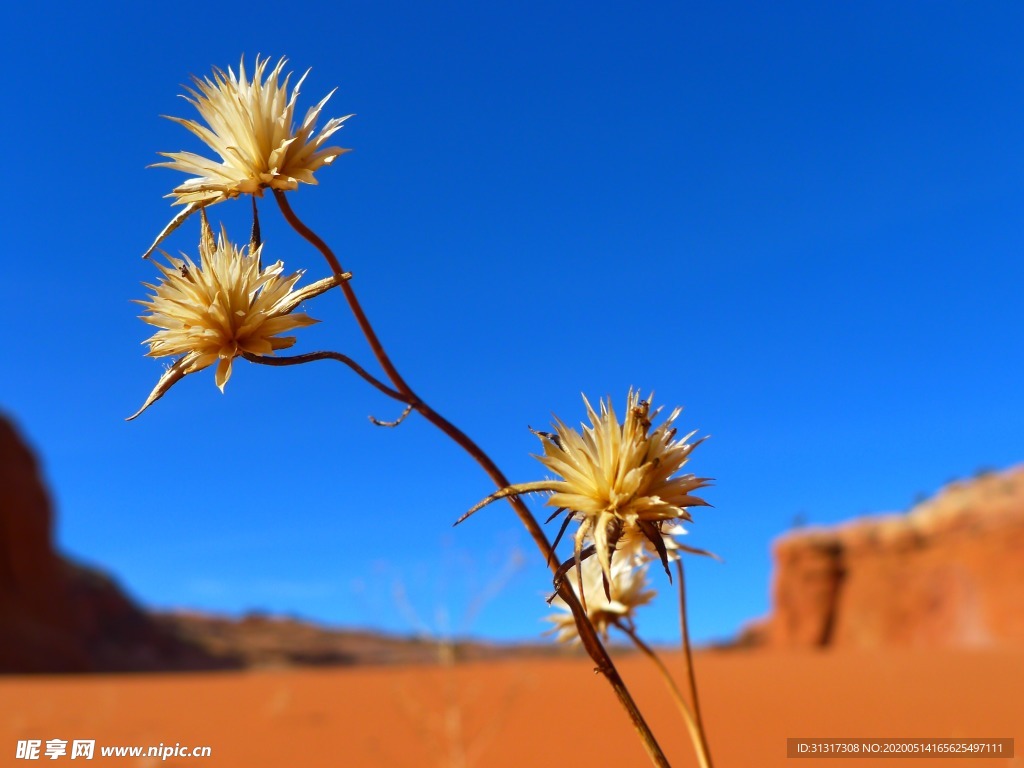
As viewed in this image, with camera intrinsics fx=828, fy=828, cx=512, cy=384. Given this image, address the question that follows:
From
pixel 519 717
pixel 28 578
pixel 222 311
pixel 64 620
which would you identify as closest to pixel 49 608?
pixel 64 620

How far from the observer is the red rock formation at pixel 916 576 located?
25297mm

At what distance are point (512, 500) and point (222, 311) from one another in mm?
386

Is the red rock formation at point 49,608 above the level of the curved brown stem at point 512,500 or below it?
above

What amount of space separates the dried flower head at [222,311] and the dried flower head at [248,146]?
5cm

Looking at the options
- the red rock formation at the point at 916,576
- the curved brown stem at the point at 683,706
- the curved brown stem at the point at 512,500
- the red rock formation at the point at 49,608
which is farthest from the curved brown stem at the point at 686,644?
the red rock formation at the point at 916,576

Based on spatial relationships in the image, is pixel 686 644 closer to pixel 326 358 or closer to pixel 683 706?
pixel 683 706

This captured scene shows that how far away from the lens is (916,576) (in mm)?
28219

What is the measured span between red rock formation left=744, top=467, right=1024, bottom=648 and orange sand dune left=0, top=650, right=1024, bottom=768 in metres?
16.8

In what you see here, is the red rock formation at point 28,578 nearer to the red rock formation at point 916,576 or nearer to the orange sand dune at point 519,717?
the orange sand dune at point 519,717

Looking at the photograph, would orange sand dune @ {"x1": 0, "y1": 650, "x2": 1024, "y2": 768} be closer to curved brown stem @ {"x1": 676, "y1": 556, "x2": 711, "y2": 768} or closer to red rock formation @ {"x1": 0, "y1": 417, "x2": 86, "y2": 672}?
curved brown stem @ {"x1": 676, "y1": 556, "x2": 711, "y2": 768}

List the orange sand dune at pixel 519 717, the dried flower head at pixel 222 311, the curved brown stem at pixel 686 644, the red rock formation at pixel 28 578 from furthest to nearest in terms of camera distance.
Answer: the red rock formation at pixel 28 578 → the orange sand dune at pixel 519 717 → the curved brown stem at pixel 686 644 → the dried flower head at pixel 222 311

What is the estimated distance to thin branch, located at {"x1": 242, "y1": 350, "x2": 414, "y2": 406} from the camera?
32.2 inches

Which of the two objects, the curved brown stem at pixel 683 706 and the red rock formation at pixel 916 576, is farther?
the red rock formation at pixel 916 576

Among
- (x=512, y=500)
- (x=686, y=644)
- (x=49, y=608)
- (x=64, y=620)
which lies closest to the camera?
(x=512, y=500)
